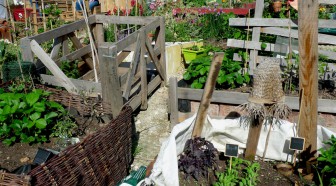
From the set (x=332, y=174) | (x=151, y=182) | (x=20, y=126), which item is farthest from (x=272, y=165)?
(x=20, y=126)

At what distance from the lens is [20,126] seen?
11.3 ft

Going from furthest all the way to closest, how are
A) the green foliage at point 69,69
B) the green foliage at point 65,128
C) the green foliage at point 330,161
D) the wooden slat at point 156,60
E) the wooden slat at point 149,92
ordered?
the green foliage at point 69,69
the wooden slat at point 156,60
the wooden slat at point 149,92
the green foliage at point 65,128
the green foliage at point 330,161

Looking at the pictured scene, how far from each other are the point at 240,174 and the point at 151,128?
1.89 m

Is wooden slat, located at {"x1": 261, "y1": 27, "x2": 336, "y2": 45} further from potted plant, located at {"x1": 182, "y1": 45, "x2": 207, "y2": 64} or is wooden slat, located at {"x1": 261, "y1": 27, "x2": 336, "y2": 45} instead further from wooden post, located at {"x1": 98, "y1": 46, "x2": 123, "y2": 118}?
wooden post, located at {"x1": 98, "y1": 46, "x2": 123, "y2": 118}

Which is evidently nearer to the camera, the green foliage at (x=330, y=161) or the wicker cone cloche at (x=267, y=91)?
the green foliage at (x=330, y=161)

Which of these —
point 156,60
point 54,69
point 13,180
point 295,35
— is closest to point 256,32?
point 295,35

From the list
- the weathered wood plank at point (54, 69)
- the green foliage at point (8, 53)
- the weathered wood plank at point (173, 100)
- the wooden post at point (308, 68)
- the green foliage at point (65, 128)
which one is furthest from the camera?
the green foliage at point (8, 53)

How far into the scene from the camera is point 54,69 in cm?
480

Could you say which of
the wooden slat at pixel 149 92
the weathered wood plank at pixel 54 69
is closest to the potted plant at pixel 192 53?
the wooden slat at pixel 149 92

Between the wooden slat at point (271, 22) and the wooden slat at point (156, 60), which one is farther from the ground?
the wooden slat at point (271, 22)

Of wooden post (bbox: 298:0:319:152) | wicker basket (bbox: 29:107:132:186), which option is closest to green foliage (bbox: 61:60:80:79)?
wicker basket (bbox: 29:107:132:186)

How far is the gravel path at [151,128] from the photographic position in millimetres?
4575

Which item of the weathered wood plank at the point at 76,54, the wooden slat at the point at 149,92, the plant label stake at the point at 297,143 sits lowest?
the wooden slat at the point at 149,92

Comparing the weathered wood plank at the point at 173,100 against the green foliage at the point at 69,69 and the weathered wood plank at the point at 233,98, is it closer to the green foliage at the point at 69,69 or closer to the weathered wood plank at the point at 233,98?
the weathered wood plank at the point at 233,98
